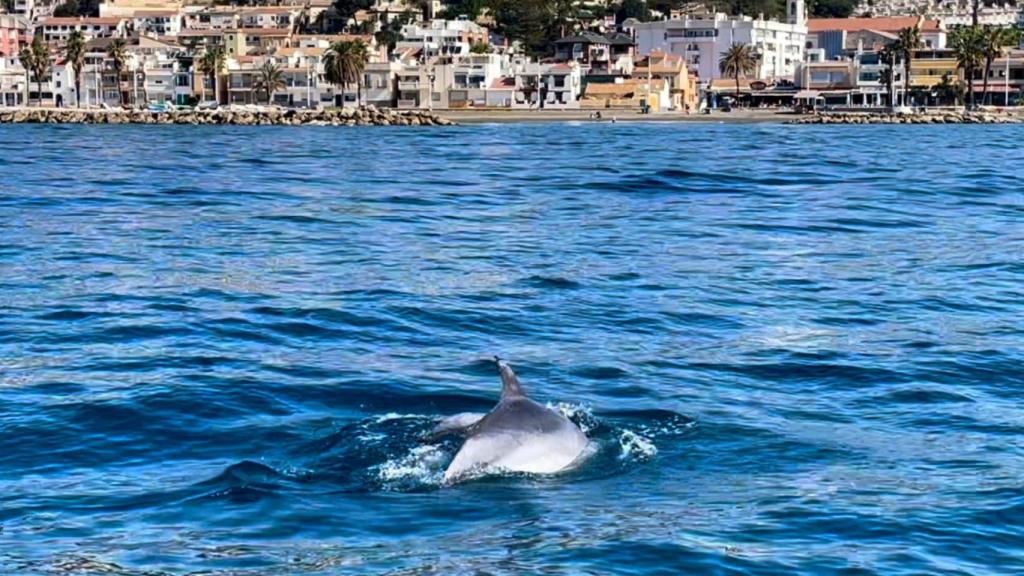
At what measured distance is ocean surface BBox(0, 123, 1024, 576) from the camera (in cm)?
1209

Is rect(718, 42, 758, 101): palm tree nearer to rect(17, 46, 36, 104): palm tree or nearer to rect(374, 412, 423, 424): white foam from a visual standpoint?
rect(17, 46, 36, 104): palm tree

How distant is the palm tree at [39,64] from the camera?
542ft

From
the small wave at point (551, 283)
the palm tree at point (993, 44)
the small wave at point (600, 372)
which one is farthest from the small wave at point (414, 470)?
the palm tree at point (993, 44)

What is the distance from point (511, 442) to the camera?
13.5 metres

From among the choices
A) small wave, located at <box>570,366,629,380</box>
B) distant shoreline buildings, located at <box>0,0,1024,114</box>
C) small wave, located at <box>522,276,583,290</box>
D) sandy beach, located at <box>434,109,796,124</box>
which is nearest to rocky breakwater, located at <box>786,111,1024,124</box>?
sandy beach, located at <box>434,109,796,124</box>

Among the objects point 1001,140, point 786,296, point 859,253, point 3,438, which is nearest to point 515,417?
point 3,438

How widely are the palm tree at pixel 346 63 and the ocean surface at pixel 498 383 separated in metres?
115

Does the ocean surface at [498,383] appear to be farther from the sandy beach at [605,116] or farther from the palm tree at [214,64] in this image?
the palm tree at [214,64]

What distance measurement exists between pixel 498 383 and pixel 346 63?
139341mm

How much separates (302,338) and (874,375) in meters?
7.69

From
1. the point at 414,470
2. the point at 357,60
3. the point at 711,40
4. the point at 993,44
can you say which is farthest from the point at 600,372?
the point at 711,40

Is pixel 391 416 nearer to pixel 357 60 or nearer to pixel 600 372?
pixel 600 372

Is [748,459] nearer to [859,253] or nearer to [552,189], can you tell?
[859,253]

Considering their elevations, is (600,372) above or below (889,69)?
below
